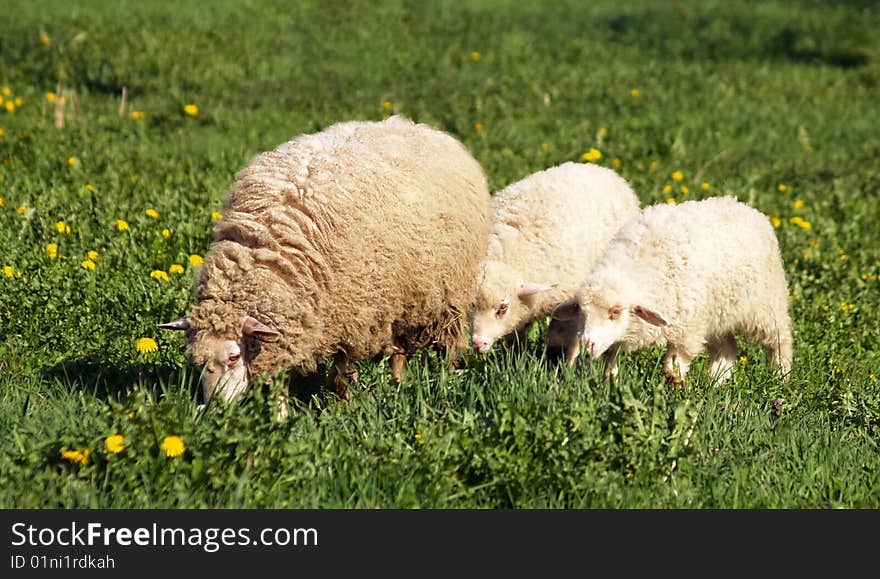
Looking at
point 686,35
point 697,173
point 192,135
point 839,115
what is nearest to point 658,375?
point 697,173

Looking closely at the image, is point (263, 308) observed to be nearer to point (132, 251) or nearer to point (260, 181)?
point (260, 181)

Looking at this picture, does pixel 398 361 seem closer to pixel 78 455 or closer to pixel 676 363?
pixel 676 363

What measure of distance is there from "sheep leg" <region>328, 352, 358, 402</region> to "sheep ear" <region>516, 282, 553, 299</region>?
3.95 feet

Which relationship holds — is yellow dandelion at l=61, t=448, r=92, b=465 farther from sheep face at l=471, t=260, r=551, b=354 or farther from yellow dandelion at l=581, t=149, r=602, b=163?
yellow dandelion at l=581, t=149, r=602, b=163

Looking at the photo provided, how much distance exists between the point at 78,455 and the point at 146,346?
5.70ft

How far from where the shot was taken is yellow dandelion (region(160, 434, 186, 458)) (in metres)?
3.61

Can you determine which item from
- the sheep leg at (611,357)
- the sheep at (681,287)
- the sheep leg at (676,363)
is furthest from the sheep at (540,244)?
the sheep leg at (676,363)

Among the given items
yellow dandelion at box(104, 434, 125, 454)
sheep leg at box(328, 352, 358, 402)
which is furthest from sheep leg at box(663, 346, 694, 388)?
yellow dandelion at box(104, 434, 125, 454)

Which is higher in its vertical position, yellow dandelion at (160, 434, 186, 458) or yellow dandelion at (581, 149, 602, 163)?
yellow dandelion at (160, 434, 186, 458)

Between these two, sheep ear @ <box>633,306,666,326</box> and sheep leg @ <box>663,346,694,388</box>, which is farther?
sheep leg @ <box>663,346,694,388</box>

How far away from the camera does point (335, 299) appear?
4812 millimetres

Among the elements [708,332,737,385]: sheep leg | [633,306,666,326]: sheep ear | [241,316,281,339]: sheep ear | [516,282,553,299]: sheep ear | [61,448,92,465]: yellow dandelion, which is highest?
[241,316,281,339]: sheep ear

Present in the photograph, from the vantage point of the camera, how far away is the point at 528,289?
233 inches

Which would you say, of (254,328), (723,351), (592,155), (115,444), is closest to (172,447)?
(115,444)
